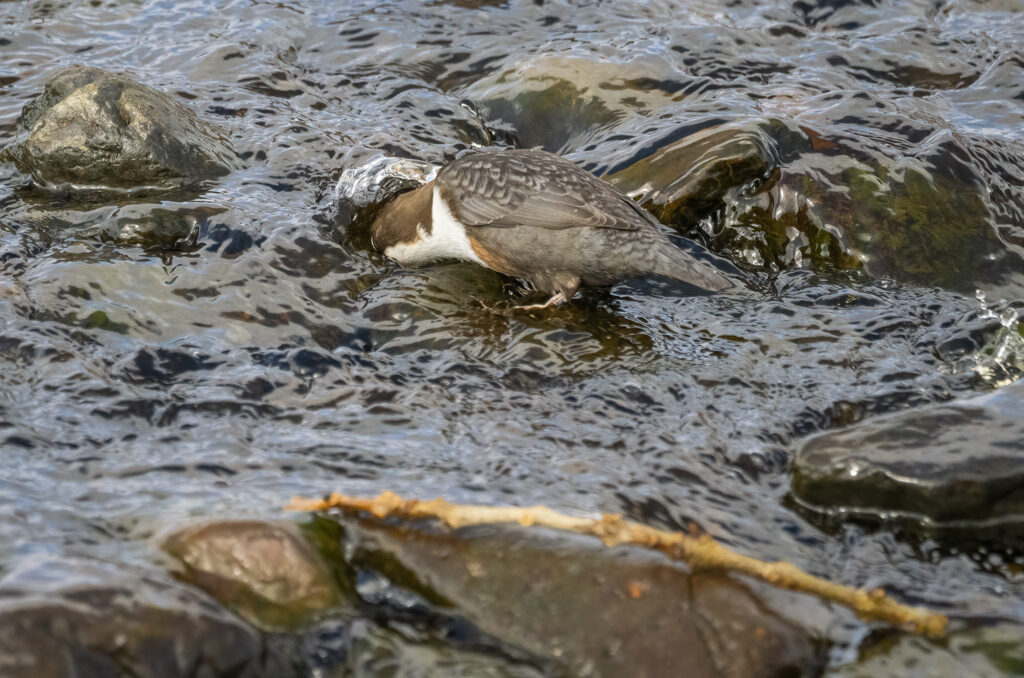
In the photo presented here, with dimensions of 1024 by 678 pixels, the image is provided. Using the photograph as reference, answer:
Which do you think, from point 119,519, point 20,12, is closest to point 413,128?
point 20,12

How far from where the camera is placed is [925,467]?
397 centimetres

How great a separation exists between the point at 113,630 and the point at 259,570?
1.73ft

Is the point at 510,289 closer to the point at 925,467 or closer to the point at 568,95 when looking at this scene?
the point at 568,95

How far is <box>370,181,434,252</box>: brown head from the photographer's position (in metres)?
6.34

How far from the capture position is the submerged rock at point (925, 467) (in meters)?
3.96

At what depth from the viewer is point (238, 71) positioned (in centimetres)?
820

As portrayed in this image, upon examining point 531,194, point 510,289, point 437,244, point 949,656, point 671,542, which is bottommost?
point 949,656

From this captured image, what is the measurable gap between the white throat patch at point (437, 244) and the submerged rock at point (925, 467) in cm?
276

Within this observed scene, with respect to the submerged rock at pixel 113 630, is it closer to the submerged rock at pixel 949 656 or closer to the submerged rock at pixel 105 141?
the submerged rock at pixel 949 656

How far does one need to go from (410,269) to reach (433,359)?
119 cm

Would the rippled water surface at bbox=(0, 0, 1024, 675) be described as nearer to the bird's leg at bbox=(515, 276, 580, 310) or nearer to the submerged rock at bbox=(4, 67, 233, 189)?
the bird's leg at bbox=(515, 276, 580, 310)

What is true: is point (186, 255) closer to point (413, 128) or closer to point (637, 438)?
point (413, 128)

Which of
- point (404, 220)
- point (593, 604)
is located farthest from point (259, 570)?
point (404, 220)

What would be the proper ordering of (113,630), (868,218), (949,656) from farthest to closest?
(868,218), (949,656), (113,630)
